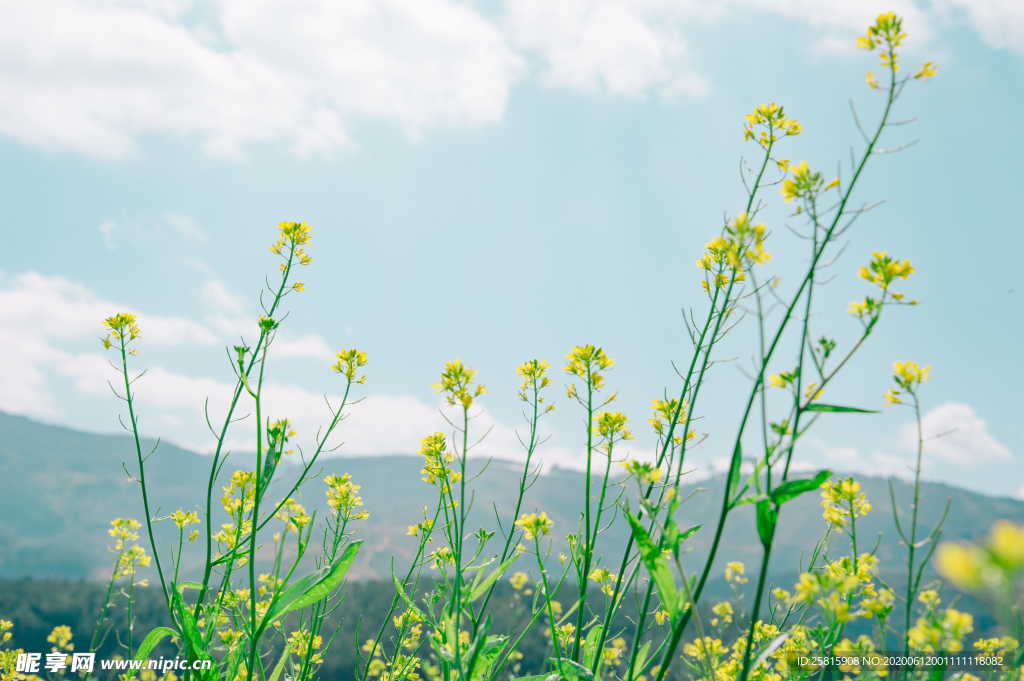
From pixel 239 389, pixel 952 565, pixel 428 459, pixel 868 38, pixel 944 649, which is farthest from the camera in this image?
pixel 428 459

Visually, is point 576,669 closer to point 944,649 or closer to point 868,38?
point 944,649

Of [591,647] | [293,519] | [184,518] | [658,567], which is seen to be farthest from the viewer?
[184,518]

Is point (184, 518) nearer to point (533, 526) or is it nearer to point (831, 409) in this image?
point (533, 526)

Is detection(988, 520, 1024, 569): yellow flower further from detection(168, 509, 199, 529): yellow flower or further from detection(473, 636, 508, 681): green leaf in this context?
detection(168, 509, 199, 529): yellow flower

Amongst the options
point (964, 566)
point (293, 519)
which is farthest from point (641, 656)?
point (964, 566)

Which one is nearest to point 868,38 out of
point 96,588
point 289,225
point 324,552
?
point 289,225

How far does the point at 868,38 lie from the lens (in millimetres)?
1870

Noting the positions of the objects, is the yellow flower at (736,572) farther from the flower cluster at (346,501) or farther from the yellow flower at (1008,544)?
the yellow flower at (1008,544)

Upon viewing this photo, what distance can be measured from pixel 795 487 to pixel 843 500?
1.07 metres

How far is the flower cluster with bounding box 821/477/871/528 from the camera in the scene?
2285 millimetres

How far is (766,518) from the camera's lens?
4.74ft

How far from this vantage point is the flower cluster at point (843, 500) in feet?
7.50

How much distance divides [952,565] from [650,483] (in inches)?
42.4

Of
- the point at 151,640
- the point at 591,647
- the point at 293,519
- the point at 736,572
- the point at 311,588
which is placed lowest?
the point at 736,572
